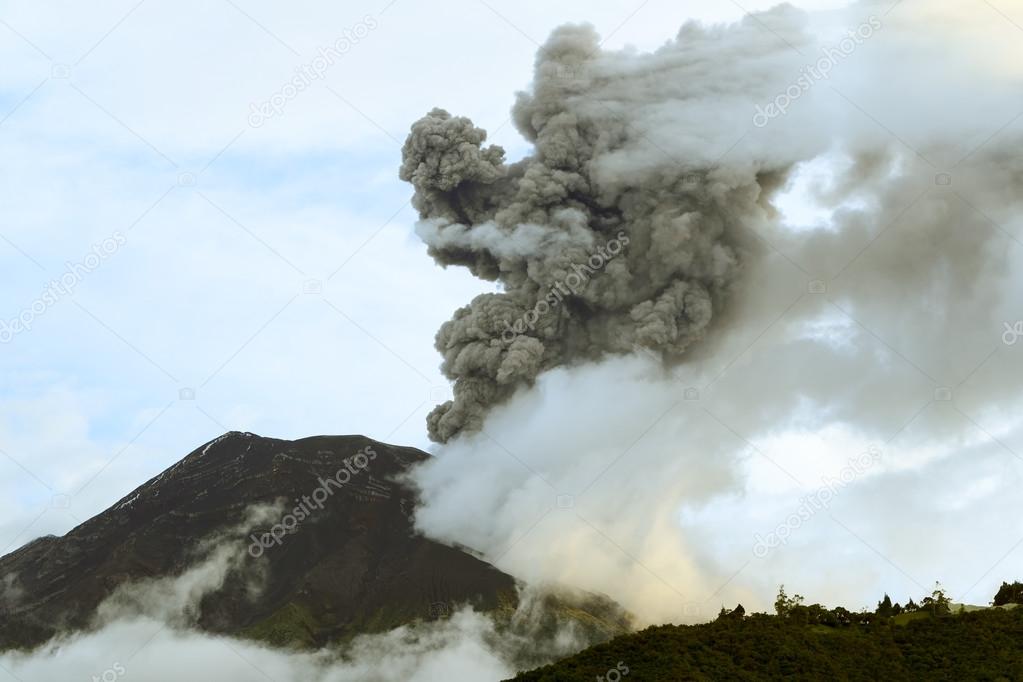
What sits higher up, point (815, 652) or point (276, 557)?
point (276, 557)

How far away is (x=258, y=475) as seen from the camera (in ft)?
343

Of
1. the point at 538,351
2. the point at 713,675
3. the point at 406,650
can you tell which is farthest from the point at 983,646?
the point at 406,650

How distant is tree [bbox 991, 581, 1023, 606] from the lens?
50.8 metres

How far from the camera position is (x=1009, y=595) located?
51125 mm

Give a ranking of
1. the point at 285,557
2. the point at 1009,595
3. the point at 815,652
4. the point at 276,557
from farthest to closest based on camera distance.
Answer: the point at 276,557 < the point at 285,557 < the point at 1009,595 < the point at 815,652

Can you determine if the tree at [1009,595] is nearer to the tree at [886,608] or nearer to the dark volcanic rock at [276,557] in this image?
the tree at [886,608]

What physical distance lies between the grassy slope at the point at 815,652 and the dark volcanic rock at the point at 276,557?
46908mm

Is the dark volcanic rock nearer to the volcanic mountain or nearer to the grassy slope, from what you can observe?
the volcanic mountain

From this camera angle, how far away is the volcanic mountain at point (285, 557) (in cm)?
9269

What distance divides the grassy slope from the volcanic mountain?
4610cm

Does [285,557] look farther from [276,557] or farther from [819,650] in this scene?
[819,650]

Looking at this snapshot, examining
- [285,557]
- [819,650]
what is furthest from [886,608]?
[285,557]

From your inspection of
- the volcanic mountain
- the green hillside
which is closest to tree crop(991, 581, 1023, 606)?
the green hillside

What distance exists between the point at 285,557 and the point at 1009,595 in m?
60.0
